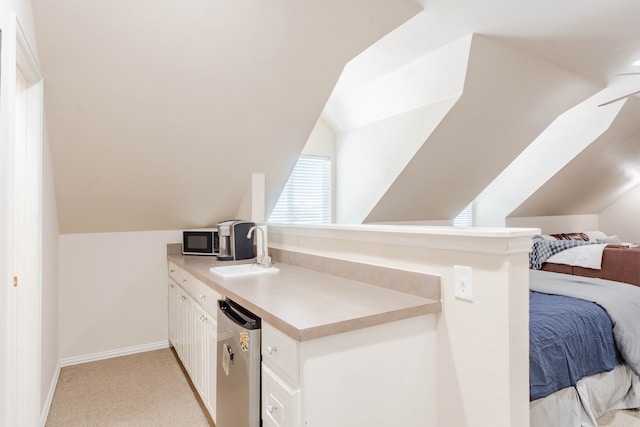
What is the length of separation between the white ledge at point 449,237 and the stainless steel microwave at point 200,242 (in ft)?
4.61

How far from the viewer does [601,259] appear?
12.8 ft

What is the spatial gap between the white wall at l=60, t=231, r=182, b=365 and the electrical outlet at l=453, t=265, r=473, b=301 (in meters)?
2.89

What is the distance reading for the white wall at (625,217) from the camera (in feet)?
24.5

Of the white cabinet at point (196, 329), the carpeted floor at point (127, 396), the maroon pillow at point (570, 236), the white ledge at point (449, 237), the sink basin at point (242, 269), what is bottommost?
the carpeted floor at point (127, 396)

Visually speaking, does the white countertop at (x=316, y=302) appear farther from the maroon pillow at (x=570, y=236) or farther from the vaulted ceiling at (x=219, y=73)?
the maroon pillow at (x=570, y=236)

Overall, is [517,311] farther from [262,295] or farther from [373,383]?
[262,295]

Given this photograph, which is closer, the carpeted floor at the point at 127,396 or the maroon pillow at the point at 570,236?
the carpeted floor at the point at 127,396

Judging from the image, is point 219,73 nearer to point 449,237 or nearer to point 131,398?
point 449,237

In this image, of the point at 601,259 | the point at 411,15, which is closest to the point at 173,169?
the point at 411,15

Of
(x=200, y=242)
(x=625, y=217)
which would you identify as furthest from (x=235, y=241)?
(x=625, y=217)

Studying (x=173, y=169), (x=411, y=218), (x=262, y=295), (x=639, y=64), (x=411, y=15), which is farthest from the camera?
(x=411, y=218)

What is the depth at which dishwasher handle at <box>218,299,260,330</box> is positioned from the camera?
1564mm

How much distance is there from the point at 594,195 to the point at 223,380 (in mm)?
7752

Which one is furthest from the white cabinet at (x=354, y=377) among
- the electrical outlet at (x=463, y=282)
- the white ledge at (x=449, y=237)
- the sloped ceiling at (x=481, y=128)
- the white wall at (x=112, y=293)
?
the sloped ceiling at (x=481, y=128)
